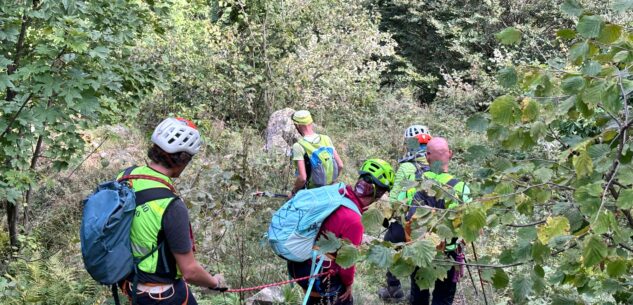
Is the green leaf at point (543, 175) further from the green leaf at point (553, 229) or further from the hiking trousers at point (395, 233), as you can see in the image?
the hiking trousers at point (395, 233)

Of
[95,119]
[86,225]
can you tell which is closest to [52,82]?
[95,119]

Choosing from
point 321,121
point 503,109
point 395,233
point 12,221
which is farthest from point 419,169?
point 321,121

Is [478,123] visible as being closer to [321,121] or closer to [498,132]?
[498,132]

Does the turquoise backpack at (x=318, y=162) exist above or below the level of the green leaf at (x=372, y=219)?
below

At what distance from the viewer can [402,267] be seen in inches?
80.8

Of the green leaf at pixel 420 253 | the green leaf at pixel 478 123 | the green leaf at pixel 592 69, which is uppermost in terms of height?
the green leaf at pixel 592 69

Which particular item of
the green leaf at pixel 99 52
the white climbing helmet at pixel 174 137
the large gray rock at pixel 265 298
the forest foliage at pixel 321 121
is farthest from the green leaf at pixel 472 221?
the large gray rock at pixel 265 298

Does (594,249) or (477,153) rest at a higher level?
(594,249)

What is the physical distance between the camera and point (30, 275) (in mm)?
6059

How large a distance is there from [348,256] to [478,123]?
30.7 inches

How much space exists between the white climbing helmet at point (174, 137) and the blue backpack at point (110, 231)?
0.24 metres

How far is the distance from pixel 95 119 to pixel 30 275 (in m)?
1.89

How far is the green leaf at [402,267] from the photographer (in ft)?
6.69

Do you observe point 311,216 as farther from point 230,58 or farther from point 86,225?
point 230,58
